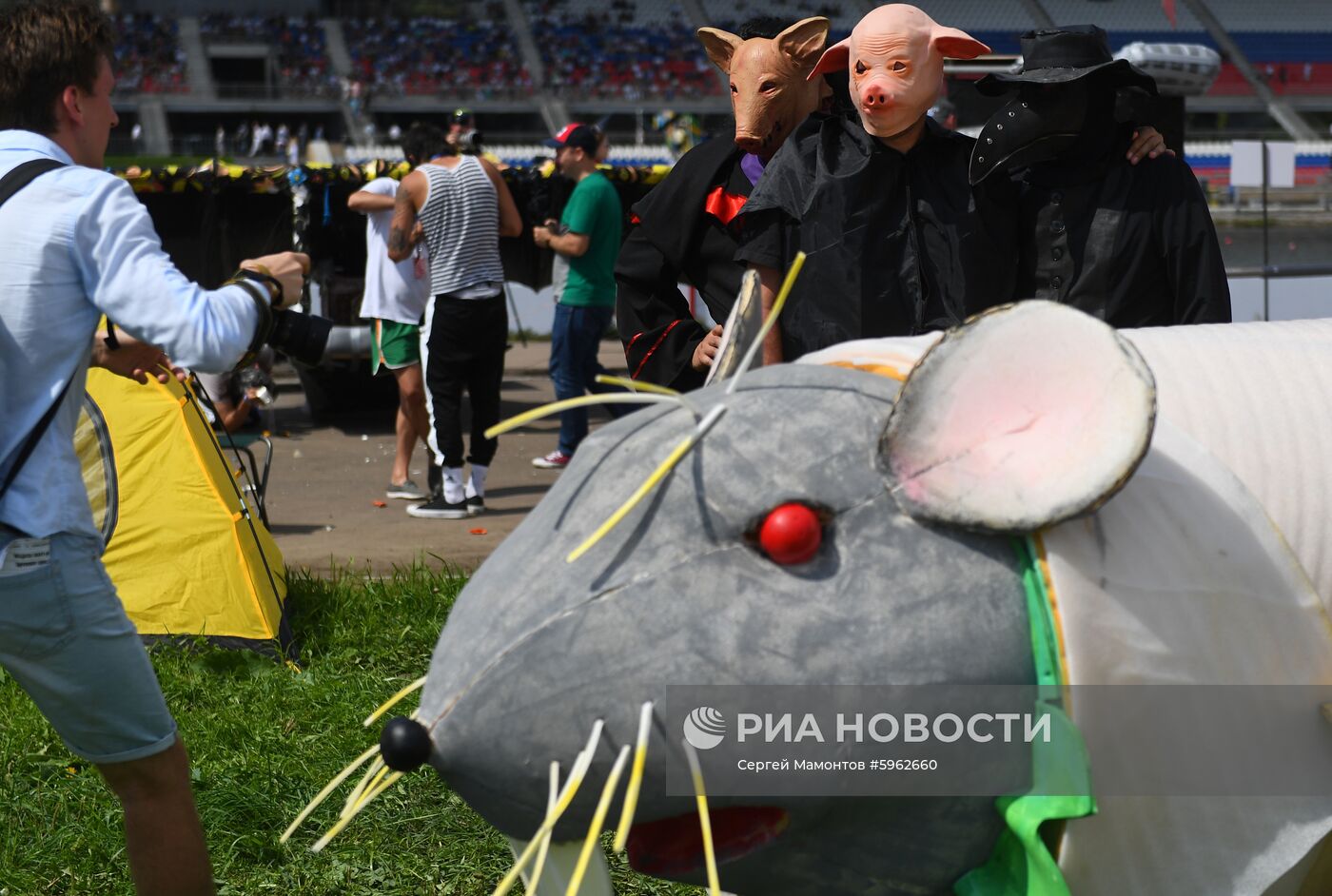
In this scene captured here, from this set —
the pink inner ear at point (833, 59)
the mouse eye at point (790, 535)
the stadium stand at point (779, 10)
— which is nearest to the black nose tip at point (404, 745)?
the mouse eye at point (790, 535)

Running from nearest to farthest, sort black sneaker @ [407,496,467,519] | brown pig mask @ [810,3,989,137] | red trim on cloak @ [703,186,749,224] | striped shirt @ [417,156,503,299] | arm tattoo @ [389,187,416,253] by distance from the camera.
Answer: brown pig mask @ [810,3,989,137]
red trim on cloak @ [703,186,749,224]
striped shirt @ [417,156,503,299]
arm tattoo @ [389,187,416,253]
black sneaker @ [407,496,467,519]

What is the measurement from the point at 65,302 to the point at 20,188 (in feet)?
0.69

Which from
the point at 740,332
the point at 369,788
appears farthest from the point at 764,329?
the point at 369,788

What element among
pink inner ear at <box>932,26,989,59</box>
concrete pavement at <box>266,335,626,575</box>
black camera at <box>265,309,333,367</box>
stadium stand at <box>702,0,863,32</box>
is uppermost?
pink inner ear at <box>932,26,989,59</box>

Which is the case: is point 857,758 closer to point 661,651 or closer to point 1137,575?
point 661,651

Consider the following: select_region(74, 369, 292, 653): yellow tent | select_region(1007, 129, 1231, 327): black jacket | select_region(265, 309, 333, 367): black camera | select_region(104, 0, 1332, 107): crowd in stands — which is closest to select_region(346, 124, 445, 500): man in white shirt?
select_region(74, 369, 292, 653): yellow tent

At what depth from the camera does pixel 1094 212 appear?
288cm

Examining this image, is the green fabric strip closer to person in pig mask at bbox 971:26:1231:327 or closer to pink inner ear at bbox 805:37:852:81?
person in pig mask at bbox 971:26:1231:327

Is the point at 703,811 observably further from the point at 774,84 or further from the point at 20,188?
the point at 774,84

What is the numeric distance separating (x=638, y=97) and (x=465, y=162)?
3841 centimetres

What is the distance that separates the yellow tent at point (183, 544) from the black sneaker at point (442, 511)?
2.09 metres

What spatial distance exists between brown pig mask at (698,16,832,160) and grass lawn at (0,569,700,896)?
1.83 m

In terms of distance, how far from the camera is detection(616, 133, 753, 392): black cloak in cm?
344

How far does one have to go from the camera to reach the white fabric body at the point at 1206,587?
177cm
